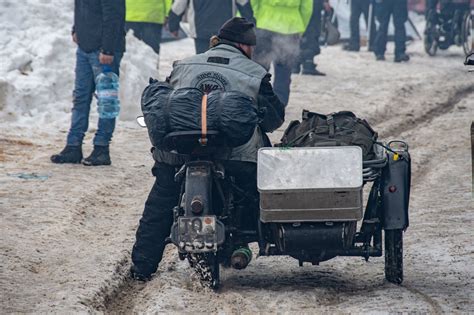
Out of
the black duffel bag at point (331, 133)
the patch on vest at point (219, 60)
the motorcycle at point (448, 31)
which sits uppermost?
the patch on vest at point (219, 60)

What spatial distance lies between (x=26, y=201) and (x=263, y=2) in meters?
6.67

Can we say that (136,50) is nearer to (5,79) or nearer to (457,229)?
(5,79)

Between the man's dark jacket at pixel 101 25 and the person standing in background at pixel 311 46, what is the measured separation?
30.1 ft

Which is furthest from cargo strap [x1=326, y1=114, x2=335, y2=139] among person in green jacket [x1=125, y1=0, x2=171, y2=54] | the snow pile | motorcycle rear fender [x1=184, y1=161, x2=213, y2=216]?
person in green jacket [x1=125, y1=0, x2=171, y2=54]

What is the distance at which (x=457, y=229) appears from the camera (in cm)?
961

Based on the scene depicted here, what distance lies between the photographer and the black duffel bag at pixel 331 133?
25.4 ft

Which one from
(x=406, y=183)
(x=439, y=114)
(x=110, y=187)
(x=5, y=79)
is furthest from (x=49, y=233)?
(x=439, y=114)

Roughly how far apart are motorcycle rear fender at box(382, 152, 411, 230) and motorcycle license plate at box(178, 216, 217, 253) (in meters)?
1.05

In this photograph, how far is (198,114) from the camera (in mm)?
7371

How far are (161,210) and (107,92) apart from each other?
4.05 metres

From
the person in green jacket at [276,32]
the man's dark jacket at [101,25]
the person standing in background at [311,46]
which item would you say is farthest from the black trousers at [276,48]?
the person standing in background at [311,46]

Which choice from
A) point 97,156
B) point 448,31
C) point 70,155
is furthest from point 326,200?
point 448,31

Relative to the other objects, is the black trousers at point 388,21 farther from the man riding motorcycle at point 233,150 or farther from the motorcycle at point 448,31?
the man riding motorcycle at point 233,150

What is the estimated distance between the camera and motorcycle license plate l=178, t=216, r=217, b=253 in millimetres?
7406
